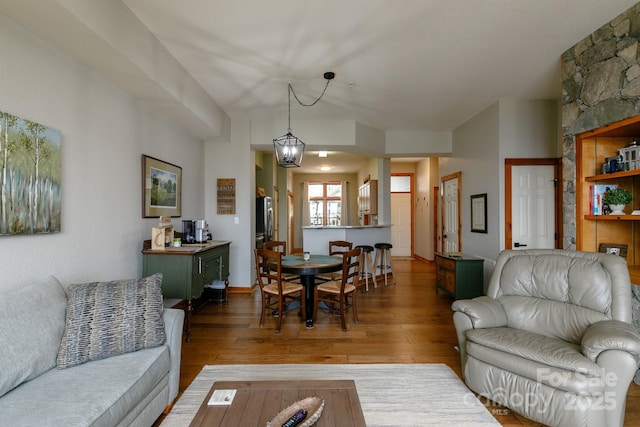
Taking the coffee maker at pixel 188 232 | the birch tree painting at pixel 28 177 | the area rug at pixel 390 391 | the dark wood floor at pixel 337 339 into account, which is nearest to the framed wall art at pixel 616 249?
the dark wood floor at pixel 337 339

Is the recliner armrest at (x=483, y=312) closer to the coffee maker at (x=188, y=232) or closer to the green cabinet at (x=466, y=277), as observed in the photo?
the green cabinet at (x=466, y=277)

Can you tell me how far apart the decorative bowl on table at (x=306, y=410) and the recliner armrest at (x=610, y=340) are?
1631 millimetres

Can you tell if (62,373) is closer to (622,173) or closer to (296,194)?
(622,173)

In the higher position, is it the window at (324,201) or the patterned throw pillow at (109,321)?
the window at (324,201)

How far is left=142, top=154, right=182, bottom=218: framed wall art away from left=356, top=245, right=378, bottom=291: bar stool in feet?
10.2

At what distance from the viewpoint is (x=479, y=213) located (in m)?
4.77

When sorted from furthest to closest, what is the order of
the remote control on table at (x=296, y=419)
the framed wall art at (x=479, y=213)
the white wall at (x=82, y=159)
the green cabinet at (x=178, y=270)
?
1. the framed wall art at (x=479, y=213)
2. the green cabinet at (x=178, y=270)
3. the white wall at (x=82, y=159)
4. the remote control on table at (x=296, y=419)

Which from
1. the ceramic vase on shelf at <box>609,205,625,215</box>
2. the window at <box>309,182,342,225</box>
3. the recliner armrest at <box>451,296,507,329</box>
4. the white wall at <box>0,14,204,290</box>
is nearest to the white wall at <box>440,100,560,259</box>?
the ceramic vase on shelf at <box>609,205,625,215</box>

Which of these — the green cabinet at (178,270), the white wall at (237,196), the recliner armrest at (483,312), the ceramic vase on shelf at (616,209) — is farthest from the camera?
the white wall at (237,196)

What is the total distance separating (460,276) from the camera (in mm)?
4398

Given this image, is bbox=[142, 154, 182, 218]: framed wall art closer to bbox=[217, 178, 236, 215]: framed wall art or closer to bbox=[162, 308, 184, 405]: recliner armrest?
bbox=[217, 178, 236, 215]: framed wall art

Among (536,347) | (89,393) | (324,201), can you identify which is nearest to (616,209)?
(536,347)

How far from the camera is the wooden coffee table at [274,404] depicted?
1334 mm

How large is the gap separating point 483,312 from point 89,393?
254 centimetres
